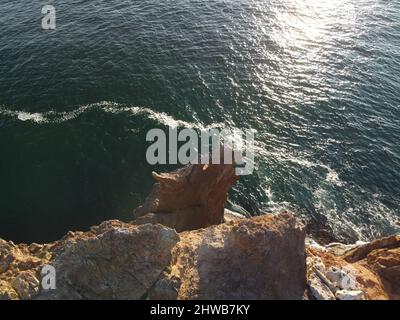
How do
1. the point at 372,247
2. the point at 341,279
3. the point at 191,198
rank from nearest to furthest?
the point at 341,279 → the point at 372,247 → the point at 191,198

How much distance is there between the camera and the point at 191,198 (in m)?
38.8

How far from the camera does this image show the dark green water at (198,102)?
147ft

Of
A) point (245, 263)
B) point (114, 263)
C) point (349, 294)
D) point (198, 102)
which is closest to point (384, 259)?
point (349, 294)

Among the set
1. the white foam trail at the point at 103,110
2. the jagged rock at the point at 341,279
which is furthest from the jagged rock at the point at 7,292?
the white foam trail at the point at 103,110

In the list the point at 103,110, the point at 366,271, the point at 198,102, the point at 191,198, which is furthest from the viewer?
the point at 198,102

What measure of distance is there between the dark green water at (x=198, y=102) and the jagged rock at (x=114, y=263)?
61.4ft

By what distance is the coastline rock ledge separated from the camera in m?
22.3

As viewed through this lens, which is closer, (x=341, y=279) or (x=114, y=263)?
(x=114, y=263)

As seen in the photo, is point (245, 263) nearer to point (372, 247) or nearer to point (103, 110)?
point (372, 247)

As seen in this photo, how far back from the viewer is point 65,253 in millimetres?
22953

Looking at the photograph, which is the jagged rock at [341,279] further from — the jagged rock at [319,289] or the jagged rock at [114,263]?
the jagged rock at [114,263]

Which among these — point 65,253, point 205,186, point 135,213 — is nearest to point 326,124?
point 205,186

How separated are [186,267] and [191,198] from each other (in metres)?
14.8

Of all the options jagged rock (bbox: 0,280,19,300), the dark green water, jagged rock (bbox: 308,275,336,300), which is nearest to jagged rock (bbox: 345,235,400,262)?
the dark green water
